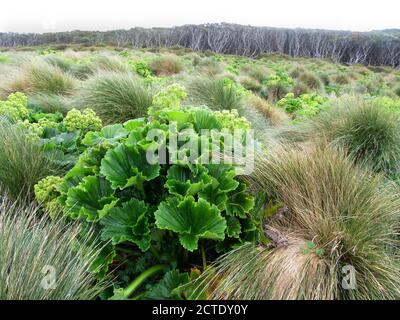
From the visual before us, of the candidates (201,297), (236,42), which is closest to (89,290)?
(201,297)

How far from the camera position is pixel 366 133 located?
4.81 m

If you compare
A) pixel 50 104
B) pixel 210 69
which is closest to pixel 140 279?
pixel 50 104

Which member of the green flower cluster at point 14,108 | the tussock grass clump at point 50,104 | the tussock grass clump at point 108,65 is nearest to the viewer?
the green flower cluster at point 14,108

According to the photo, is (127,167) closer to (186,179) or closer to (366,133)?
(186,179)

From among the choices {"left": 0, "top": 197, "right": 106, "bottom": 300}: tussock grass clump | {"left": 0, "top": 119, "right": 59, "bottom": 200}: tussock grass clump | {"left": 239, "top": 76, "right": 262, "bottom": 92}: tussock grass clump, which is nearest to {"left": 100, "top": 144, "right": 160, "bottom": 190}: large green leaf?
{"left": 0, "top": 197, "right": 106, "bottom": 300}: tussock grass clump

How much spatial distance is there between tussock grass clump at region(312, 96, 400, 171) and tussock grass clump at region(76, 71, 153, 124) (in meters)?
2.32

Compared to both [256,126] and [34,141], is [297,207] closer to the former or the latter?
[34,141]

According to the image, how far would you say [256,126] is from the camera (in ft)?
20.0

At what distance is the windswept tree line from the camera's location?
2744 inches

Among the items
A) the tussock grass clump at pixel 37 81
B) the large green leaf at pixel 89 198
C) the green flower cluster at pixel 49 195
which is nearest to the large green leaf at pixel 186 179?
the large green leaf at pixel 89 198

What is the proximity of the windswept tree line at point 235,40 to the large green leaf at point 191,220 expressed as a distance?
69363 mm

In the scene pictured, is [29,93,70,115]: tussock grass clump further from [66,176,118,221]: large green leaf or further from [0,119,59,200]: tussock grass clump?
[66,176,118,221]: large green leaf

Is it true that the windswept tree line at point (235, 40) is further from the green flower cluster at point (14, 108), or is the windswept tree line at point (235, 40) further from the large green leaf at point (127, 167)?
the large green leaf at point (127, 167)

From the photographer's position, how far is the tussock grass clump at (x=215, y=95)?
6.38 metres
